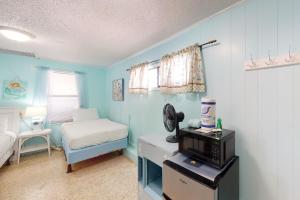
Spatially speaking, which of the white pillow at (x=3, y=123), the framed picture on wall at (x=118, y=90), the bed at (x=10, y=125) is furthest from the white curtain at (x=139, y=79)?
the white pillow at (x=3, y=123)

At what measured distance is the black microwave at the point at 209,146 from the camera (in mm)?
1142

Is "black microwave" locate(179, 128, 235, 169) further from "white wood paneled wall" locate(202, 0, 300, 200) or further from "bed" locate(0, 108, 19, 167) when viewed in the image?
"bed" locate(0, 108, 19, 167)

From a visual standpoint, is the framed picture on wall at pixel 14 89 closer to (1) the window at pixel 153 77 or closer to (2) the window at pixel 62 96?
(2) the window at pixel 62 96

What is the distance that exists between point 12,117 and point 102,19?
9.48 ft

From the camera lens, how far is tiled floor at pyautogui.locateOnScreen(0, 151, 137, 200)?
195cm

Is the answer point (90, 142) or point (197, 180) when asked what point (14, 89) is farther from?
point (197, 180)

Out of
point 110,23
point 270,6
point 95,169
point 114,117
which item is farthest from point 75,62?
point 270,6

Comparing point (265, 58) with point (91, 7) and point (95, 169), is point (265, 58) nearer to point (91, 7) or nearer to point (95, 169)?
point (91, 7)

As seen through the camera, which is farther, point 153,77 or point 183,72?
point 153,77

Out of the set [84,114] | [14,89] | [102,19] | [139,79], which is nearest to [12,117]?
[14,89]

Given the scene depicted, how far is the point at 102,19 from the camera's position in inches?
66.2

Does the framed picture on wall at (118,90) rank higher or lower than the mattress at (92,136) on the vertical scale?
higher

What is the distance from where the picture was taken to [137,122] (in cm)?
303

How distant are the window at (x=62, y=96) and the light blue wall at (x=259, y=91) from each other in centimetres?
348
